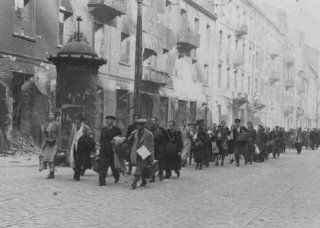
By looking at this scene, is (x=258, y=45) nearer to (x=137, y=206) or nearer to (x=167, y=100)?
(x=167, y=100)

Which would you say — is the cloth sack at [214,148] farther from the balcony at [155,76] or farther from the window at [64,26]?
the balcony at [155,76]

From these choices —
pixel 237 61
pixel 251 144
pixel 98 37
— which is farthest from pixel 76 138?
pixel 237 61

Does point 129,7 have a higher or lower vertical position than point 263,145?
higher

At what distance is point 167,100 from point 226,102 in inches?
501

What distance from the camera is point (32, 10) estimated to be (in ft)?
71.1

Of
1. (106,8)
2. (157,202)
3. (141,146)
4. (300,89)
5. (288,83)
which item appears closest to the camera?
(157,202)

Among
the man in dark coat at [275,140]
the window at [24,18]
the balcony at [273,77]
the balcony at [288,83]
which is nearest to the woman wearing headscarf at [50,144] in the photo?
the window at [24,18]

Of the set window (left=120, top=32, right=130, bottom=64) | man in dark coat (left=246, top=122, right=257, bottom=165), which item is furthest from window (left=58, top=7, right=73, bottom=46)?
man in dark coat (left=246, top=122, right=257, bottom=165)

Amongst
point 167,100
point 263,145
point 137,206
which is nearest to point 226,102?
point 167,100

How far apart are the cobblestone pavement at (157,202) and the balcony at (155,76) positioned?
1491 cm

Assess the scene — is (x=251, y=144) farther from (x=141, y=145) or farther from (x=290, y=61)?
(x=290, y=61)

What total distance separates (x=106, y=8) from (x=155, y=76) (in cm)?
596

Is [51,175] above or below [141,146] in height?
below

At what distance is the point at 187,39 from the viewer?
116ft
